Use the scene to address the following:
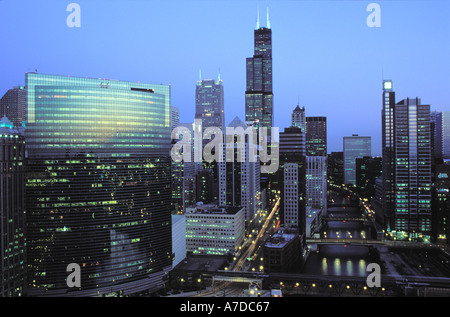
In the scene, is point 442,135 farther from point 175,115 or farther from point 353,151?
point 175,115

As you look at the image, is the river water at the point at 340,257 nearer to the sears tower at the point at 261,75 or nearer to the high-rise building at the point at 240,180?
the high-rise building at the point at 240,180

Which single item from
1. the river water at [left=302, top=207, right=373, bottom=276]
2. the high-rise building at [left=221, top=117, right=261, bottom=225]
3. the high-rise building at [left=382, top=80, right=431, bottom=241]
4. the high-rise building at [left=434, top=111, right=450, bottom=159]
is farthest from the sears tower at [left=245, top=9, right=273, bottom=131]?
the high-rise building at [left=382, top=80, right=431, bottom=241]

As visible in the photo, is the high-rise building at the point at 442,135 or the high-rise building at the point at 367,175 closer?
the high-rise building at the point at 442,135

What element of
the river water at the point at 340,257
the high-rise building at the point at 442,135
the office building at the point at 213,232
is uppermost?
the high-rise building at the point at 442,135

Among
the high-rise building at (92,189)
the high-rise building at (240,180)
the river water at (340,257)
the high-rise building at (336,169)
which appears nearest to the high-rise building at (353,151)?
the high-rise building at (336,169)

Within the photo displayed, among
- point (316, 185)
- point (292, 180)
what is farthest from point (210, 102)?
point (292, 180)

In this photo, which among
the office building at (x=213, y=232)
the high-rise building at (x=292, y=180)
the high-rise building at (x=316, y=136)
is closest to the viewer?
the office building at (x=213, y=232)

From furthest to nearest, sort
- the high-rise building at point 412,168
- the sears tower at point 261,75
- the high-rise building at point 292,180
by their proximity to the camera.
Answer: the sears tower at point 261,75, the high-rise building at point 412,168, the high-rise building at point 292,180

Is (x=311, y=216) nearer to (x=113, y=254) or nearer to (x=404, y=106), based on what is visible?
(x=404, y=106)
